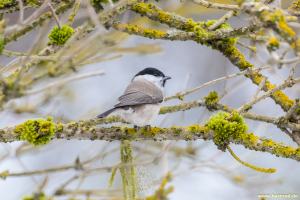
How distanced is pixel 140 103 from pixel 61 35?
3.88 feet

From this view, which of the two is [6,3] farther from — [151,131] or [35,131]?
[151,131]

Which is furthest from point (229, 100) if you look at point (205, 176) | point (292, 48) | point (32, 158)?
point (292, 48)

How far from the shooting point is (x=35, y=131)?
8.84 feet

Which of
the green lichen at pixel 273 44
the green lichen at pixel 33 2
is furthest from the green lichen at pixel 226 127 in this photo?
the green lichen at pixel 33 2

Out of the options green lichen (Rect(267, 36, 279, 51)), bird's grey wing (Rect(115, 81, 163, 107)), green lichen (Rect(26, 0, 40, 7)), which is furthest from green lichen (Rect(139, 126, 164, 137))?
green lichen (Rect(267, 36, 279, 51))

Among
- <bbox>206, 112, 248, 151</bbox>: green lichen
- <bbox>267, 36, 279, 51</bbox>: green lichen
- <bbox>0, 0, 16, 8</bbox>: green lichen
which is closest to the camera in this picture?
<bbox>267, 36, 279, 51</bbox>: green lichen

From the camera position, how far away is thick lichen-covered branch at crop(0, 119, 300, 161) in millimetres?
2689

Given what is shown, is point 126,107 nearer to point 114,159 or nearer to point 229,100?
point 114,159

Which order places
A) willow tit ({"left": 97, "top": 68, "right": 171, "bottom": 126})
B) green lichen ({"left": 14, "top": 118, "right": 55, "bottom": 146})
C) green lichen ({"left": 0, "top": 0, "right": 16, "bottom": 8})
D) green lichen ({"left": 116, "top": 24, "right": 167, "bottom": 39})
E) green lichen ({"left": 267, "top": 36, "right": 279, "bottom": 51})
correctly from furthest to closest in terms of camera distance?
willow tit ({"left": 97, "top": 68, "right": 171, "bottom": 126}), green lichen ({"left": 116, "top": 24, "right": 167, "bottom": 39}), green lichen ({"left": 0, "top": 0, "right": 16, "bottom": 8}), green lichen ({"left": 14, "top": 118, "right": 55, "bottom": 146}), green lichen ({"left": 267, "top": 36, "right": 279, "bottom": 51})

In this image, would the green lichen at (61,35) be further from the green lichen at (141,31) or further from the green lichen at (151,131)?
the green lichen at (151,131)

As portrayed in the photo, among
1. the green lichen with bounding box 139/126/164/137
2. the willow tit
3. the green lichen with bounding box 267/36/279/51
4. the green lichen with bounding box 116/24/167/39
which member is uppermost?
the green lichen with bounding box 267/36/279/51

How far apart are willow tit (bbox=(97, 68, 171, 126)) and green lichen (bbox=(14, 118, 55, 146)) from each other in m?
0.63

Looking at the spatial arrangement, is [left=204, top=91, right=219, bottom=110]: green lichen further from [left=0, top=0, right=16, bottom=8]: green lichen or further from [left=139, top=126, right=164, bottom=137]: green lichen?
[left=0, top=0, right=16, bottom=8]: green lichen

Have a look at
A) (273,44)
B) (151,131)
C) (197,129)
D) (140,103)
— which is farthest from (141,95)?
(273,44)
